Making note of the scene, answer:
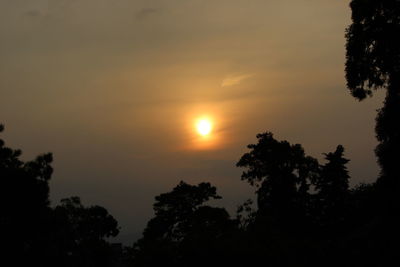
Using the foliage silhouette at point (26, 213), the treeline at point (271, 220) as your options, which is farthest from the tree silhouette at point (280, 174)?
the foliage silhouette at point (26, 213)

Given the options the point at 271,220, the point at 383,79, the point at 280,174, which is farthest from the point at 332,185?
the point at 383,79

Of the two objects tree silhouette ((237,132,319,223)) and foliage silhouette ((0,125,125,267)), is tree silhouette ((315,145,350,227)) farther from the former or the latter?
foliage silhouette ((0,125,125,267))

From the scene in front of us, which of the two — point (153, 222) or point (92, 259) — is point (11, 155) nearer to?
point (153, 222)

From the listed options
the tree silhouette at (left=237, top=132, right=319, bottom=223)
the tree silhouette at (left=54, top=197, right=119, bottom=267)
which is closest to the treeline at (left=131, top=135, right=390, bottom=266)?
the tree silhouette at (left=237, top=132, right=319, bottom=223)

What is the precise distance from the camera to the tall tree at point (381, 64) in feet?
90.1

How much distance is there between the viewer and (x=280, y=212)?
63.7 m

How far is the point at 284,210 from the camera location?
64.2m

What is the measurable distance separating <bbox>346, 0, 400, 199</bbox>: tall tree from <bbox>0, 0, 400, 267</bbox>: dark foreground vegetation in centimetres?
5

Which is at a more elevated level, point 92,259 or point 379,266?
point 92,259

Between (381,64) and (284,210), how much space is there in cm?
3801

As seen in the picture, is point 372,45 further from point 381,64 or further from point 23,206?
point 23,206

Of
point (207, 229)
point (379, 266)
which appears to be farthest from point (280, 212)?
point (379, 266)

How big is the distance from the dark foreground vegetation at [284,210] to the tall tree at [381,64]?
0.05 meters

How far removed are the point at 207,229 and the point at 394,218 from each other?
1458cm
